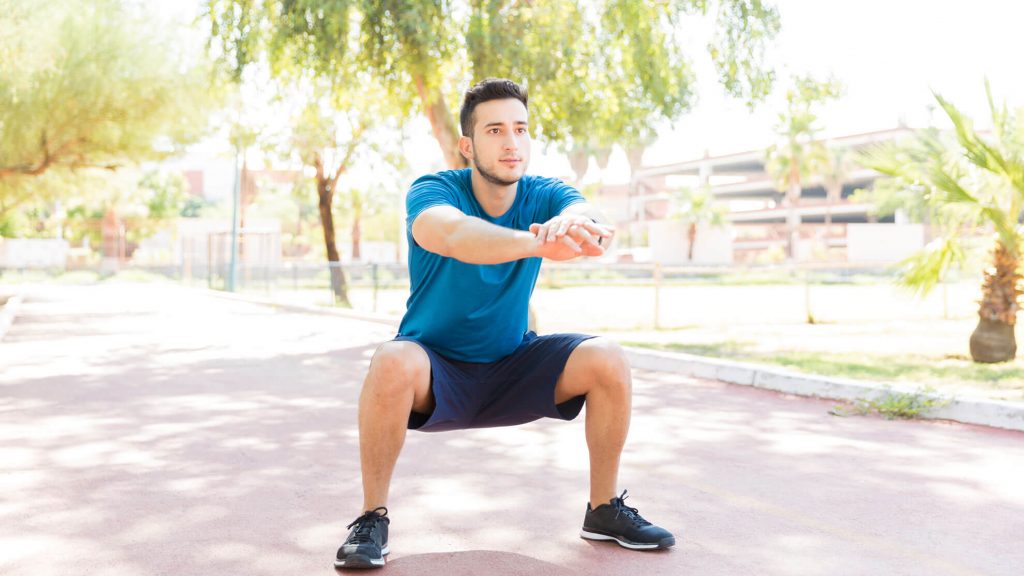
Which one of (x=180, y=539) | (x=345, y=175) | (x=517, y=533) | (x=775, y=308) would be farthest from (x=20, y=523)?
(x=345, y=175)

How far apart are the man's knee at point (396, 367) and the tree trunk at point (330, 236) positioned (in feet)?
68.6

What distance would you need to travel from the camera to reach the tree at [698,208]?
234 ft

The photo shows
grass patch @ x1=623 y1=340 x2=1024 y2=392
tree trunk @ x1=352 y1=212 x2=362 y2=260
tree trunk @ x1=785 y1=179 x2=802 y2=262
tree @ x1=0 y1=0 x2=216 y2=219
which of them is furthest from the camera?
tree trunk @ x1=352 y1=212 x2=362 y2=260

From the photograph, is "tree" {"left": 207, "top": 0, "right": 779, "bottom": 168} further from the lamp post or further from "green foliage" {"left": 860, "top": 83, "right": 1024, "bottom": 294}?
the lamp post

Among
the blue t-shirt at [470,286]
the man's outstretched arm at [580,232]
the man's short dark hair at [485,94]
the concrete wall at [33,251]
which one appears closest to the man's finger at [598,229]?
the man's outstretched arm at [580,232]

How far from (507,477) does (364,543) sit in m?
1.83

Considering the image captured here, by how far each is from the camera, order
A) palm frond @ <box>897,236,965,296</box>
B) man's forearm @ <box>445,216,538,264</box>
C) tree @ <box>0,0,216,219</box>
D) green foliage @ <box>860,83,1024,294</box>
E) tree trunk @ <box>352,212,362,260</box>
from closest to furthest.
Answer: man's forearm @ <box>445,216,538,264</box>
green foliage @ <box>860,83,1024,294</box>
palm frond @ <box>897,236,965,296</box>
tree @ <box>0,0,216,219</box>
tree trunk @ <box>352,212,362,260</box>

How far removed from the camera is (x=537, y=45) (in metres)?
14.4

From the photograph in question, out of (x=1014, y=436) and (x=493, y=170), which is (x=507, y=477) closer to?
(x=493, y=170)

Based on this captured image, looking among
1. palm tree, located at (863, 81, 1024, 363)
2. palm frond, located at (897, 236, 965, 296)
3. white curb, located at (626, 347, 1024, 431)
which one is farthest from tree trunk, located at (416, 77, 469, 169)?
palm frond, located at (897, 236, 965, 296)

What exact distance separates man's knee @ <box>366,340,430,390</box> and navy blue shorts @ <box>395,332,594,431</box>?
143 millimetres

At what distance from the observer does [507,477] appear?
557 centimetres

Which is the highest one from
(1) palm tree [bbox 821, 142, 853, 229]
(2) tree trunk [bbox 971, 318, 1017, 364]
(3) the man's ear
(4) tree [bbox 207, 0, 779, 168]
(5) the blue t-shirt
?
(1) palm tree [bbox 821, 142, 853, 229]

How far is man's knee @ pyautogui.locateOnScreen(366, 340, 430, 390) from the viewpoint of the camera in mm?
3766
